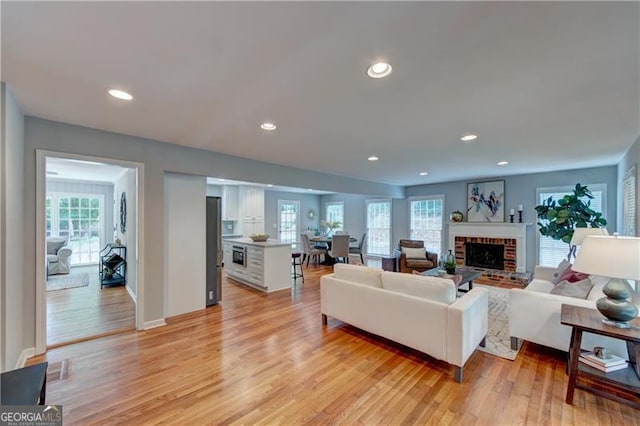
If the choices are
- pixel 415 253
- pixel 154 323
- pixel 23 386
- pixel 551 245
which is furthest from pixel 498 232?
pixel 23 386

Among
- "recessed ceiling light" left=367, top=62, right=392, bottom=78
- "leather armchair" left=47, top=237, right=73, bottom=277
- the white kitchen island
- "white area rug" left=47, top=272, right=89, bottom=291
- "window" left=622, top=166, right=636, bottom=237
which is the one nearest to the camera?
"recessed ceiling light" left=367, top=62, right=392, bottom=78

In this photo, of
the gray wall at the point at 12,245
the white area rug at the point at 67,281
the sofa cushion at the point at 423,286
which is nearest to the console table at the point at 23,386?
the gray wall at the point at 12,245

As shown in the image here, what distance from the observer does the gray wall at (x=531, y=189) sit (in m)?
Result: 5.09

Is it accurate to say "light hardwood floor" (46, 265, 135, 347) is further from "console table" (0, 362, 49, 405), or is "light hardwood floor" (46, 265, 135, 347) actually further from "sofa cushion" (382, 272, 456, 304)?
"sofa cushion" (382, 272, 456, 304)

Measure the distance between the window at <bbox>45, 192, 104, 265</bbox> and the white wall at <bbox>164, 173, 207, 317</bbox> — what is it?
5.87 metres

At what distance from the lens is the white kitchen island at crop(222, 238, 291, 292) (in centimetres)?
500

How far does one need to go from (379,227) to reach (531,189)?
4285 mm

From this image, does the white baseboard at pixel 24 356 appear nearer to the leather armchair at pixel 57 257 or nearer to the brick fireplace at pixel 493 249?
the leather armchair at pixel 57 257

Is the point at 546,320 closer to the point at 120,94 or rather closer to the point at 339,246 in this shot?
the point at 120,94

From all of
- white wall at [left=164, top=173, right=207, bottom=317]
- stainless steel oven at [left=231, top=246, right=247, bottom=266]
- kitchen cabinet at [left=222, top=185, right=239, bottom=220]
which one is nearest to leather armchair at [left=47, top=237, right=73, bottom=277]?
kitchen cabinet at [left=222, top=185, right=239, bottom=220]

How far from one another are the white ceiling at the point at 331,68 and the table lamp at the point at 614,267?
46.4 inches

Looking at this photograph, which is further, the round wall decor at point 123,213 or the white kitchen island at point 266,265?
the round wall decor at point 123,213

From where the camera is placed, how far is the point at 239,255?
582 centimetres

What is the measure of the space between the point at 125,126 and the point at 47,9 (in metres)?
1.81
